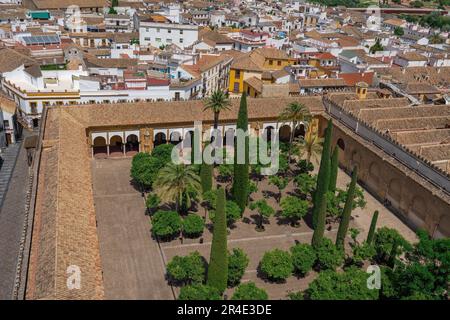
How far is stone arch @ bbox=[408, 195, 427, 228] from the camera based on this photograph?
133 feet

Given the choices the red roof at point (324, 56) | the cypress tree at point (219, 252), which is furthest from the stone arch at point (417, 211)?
the red roof at point (324, 56)

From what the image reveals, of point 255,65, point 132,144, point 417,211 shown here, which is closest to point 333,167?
point 417,211

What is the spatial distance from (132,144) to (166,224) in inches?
757

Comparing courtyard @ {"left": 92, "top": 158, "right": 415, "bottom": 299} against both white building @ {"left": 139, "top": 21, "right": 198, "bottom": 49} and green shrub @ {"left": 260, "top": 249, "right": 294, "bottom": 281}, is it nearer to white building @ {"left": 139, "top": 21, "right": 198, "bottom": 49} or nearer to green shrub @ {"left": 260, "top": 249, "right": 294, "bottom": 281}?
green shrub @ {"left": 260, "top": 249, "right": 294, "bottom": 281}

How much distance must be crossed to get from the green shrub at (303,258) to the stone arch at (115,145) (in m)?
25.7

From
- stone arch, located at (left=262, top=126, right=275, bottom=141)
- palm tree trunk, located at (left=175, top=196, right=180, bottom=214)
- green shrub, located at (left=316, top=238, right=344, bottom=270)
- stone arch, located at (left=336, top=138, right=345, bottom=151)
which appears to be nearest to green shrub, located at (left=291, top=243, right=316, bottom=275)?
green shrub, located at (left=316, top=238, right=344, bottom=270)

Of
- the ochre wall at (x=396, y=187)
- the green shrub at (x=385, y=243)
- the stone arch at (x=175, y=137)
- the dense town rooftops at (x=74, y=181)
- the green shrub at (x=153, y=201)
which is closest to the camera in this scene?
the dense town rooftops at (x=74, y=181)

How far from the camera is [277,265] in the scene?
32.0 meters

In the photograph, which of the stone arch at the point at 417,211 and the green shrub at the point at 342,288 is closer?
the green shrub at the point at 342,288

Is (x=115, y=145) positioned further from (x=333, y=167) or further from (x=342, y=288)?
(x=342, y=288)

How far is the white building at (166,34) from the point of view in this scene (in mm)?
83625

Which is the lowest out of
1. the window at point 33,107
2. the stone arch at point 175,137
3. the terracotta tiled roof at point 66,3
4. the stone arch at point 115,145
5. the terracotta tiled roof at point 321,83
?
the stone arch at point 115,145

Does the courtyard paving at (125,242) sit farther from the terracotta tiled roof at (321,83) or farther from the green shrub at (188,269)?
the terracotta tiled roof at (321,83)
